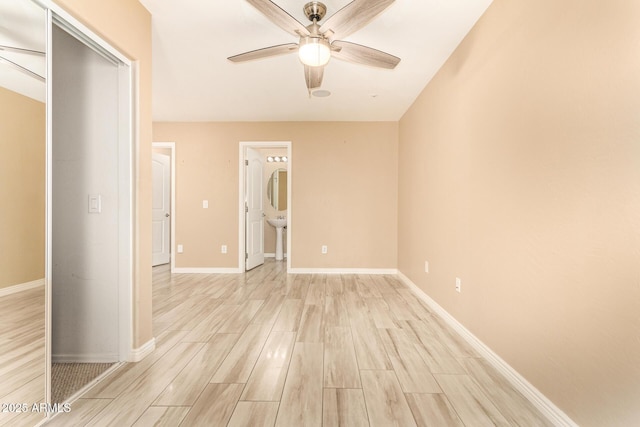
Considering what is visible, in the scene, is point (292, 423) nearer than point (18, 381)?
No

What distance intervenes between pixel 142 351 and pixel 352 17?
2.43m

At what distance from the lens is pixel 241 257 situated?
4734 millimetres

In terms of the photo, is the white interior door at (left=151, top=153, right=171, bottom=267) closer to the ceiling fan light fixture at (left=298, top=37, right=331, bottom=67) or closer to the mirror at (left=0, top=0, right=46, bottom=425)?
the mirror at (left=0, top=0, right=46, bottom=425)

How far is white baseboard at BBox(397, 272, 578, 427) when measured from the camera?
1369 millimetres

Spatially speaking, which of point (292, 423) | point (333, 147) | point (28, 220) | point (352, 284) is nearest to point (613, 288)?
point (292, 423)

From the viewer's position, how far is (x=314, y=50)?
1808 mm

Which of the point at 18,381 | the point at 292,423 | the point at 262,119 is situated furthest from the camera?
the point at 262,119

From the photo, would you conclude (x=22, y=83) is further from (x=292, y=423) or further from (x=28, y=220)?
(x=292, y=423)

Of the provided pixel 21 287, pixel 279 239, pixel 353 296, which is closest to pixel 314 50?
pixel 21 287

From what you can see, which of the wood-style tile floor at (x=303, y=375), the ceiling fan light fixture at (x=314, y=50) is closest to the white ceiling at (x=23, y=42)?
the ceiling fan light fixture at (x=314, y=50)

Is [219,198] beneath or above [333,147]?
beneath

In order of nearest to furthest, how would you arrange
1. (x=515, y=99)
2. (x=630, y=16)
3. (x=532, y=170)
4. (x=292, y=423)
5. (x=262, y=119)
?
(x=630, y=16), (x=292, y=423), (x=532, y=170), (x=515, y=99), (x=262, y=119)

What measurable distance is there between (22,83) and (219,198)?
3.54 metres

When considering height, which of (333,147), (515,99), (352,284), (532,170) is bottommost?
(352,284)
